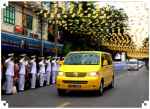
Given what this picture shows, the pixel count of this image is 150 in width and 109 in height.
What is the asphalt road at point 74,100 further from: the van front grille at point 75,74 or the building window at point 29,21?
the building window at point 29,21

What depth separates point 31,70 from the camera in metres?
21.9

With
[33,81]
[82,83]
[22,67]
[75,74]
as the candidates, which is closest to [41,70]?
[33,81]

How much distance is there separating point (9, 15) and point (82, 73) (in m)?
16.8

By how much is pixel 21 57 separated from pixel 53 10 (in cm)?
1549

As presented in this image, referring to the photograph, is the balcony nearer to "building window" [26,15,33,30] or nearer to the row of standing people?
"building window" [26,15,33,30]

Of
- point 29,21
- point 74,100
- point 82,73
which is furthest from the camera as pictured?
point 29,21

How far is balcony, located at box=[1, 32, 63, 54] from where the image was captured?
1159 inches

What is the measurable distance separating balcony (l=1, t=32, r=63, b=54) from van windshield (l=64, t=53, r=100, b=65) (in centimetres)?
1051

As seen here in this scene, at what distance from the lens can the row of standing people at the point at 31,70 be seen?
61.9ft

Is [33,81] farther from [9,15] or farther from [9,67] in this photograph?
[9,15]

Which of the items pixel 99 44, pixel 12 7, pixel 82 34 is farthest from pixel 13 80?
pixel 99 44

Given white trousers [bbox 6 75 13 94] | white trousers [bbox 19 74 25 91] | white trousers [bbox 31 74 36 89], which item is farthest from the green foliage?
white trousers [bbox 6 75 13 94]

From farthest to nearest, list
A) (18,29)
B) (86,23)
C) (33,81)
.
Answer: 1. (86,23)
2. (18,29)
3. (33,81)

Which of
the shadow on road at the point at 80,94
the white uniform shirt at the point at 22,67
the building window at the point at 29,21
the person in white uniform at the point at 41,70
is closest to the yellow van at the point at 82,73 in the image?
the shadow on road at the point at 80,94
